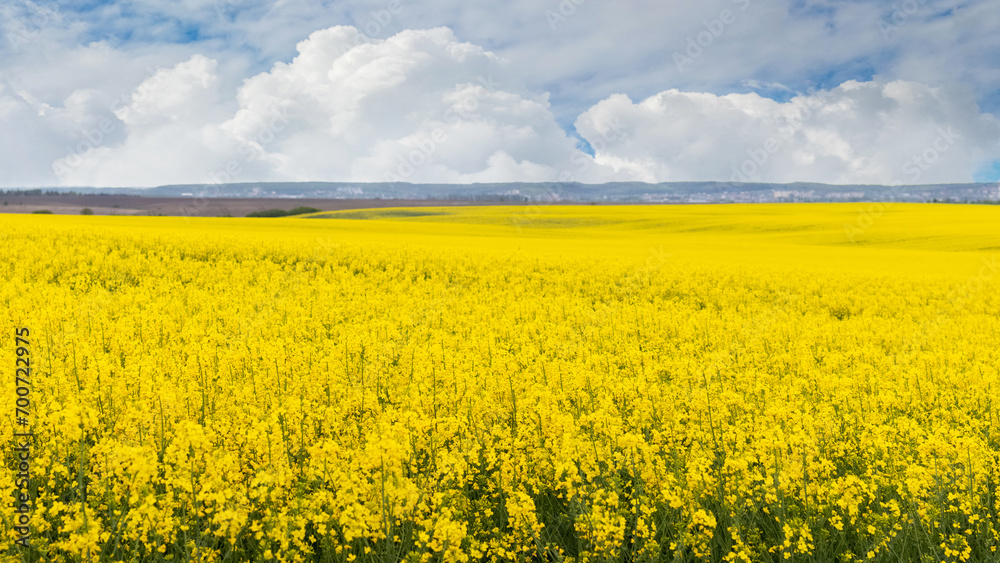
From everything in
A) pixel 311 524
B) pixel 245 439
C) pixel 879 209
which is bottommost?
pixel 311 524

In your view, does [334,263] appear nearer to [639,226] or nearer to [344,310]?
[344,310]

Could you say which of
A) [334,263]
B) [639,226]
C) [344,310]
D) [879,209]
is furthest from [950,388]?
[879,209]

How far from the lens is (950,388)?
6.89 m

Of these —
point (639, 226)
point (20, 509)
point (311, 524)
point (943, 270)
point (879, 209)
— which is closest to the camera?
point (20, 509)

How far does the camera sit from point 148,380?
16.3ft

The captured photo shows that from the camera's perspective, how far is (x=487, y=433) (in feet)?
15.9

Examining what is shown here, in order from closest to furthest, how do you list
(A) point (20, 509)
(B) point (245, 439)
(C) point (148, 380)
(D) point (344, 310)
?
1. (A) point (20, 509)
2. (B) point (245, 439)
3. (C) point (148, 380)
4. (D) point (344, 310)

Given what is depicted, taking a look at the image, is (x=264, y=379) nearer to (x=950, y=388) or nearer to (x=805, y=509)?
(x=805, y=509)

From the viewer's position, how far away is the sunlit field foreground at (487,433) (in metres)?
3.60

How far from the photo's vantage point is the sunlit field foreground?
3596 mm

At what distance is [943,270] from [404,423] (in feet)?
88.6

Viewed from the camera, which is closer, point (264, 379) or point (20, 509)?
point (20, 509)

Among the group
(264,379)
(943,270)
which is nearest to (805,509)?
(264,379)

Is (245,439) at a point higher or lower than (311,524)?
higher
